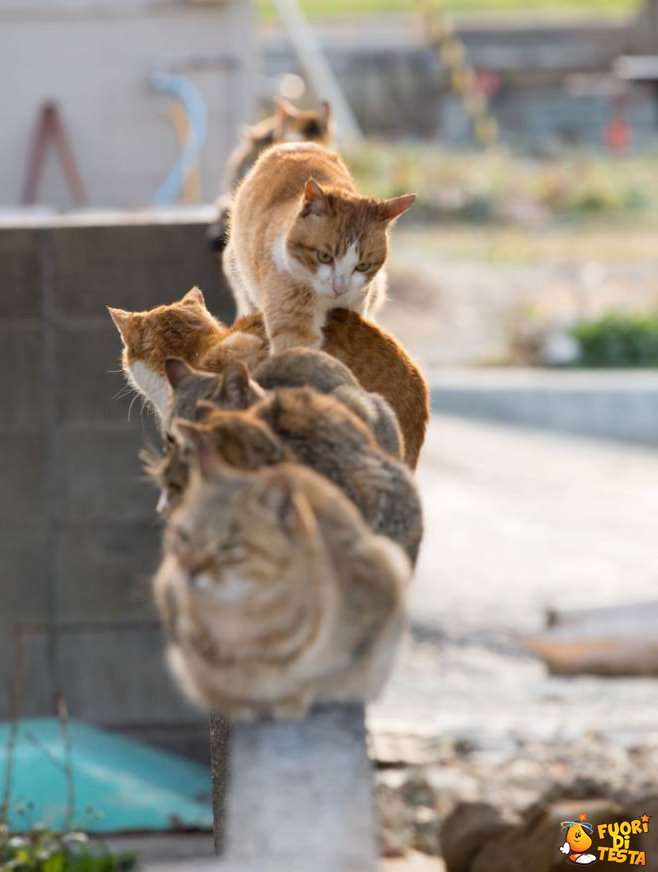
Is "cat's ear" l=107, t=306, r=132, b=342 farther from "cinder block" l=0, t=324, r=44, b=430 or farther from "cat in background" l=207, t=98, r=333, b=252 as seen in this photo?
"cinder block" l=0, t=324, r=44, b=430

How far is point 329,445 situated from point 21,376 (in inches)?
175

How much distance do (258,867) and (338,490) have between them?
1.62 ft

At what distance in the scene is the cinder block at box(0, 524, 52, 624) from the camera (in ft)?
20.9

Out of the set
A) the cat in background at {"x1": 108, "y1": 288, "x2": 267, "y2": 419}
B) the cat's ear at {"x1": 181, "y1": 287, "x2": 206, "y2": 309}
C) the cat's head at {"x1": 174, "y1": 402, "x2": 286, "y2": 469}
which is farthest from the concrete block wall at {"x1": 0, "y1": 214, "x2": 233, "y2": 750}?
the cat's head at {"x1": 174, "y1": 402, "x2": 286, "y2": 469}

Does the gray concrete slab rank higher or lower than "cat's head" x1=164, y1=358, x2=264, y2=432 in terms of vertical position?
higher

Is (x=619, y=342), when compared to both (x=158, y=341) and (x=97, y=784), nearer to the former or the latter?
(x=97, y=784)

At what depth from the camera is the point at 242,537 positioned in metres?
1.72

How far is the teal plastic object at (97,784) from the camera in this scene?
231 inches

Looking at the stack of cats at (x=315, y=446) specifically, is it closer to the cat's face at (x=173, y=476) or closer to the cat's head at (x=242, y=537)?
the cat's face at (x=173, y=476)

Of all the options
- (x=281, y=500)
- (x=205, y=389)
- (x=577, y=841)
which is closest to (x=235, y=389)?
(x=205, y=389)

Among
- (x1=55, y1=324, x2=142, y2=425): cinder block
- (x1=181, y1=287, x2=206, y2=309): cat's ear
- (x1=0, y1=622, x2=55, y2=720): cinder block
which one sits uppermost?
(x1=55, y1=324, x2=142, y2=425): cinder block

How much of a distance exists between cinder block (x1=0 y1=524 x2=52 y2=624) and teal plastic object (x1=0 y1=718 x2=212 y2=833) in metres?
0.48

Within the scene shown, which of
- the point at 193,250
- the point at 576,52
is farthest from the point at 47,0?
the point at 576,52

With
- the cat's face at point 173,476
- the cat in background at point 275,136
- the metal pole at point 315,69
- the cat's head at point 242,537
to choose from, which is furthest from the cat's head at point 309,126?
the metal pole at point 315,69
